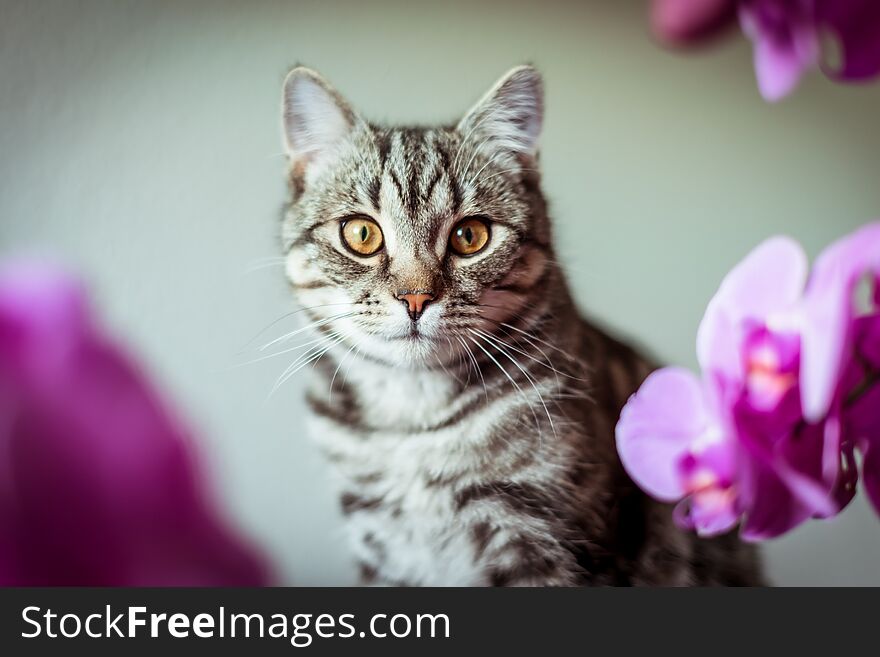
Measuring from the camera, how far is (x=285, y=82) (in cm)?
92

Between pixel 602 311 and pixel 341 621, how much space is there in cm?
51

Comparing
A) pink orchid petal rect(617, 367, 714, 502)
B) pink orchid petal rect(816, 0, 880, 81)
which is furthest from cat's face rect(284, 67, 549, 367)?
pink orchid petal rect(816, 0, 880, 81)

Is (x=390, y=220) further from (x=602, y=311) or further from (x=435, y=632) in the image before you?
(x=435, y=632)

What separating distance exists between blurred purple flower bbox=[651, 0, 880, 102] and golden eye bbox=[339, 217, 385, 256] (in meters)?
0.64

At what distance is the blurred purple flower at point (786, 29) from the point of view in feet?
0.77

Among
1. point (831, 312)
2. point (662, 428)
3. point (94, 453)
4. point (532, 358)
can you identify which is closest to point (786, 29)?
point (831, 312)

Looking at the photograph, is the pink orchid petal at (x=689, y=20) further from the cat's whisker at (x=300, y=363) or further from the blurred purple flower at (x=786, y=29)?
the cat's whisker at (x=300, y=363)

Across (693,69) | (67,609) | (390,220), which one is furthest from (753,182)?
(67,609)

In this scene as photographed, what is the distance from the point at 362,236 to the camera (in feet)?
2.99

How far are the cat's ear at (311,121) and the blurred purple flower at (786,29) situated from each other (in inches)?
27.9

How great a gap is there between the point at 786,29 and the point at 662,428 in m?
0.21

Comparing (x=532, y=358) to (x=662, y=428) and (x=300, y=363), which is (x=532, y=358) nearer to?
(x=300, y=363)

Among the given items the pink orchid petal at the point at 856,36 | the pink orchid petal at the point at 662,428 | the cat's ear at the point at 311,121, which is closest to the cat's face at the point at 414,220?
the cat's ear at the point at 311,121

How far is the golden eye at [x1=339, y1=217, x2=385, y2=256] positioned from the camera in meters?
0.90
